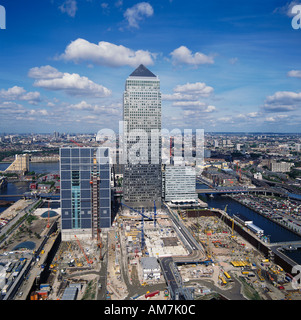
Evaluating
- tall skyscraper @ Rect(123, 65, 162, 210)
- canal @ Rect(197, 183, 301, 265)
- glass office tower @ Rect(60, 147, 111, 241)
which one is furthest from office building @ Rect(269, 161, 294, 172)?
glass office tower @ Rect(60, 147, 111, 241)

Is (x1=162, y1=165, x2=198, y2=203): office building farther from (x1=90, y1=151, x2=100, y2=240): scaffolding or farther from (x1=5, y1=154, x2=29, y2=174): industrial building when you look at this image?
(x1=5, y1=154, x2=29, y2=174): industrial building

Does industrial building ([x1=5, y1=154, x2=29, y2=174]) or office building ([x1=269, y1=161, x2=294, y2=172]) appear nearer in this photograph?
industrial building ([x1=5, y1=154, x2=29, y2=174])

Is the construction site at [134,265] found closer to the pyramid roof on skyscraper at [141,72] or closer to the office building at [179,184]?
the office building at [179,184]

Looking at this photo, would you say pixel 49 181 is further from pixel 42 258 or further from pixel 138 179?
pixel 42 258

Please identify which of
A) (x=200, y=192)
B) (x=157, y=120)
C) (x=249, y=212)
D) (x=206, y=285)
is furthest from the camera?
(x=200, y=192)

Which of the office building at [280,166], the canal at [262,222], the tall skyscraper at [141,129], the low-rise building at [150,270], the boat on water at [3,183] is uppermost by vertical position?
the tall skyscraper at [141,129]

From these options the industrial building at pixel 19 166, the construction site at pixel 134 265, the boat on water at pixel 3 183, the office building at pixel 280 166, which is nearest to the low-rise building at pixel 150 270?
the construction site at pixel 134 265
